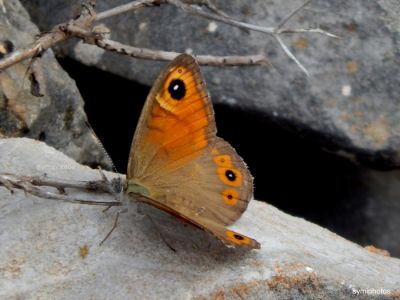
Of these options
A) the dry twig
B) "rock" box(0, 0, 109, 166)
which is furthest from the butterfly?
"rock" box(0, 0, 109, 166)

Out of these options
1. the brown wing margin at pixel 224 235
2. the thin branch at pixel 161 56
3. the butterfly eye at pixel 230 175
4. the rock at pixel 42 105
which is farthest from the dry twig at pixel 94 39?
the brown wing margin at pixel 224 235

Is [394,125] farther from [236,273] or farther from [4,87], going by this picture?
[4,87]

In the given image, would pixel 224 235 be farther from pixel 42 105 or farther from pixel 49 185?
pixel 42 105

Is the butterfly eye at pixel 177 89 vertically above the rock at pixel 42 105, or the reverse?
the butterfly eye at pixel 177 89

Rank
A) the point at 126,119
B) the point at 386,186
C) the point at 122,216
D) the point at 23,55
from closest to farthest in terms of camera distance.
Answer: the point at 122,216 → the point at 23,55 → the point at 126,119 → the point at 386,186

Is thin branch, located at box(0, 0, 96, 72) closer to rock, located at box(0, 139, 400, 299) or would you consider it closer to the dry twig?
the dry twig

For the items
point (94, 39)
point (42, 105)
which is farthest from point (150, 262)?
point (42, 105)

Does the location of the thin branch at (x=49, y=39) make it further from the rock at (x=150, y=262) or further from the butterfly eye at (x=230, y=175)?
the butterfly eye at (x=230, y=175)

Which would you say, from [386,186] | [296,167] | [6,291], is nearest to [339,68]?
[296,167]
